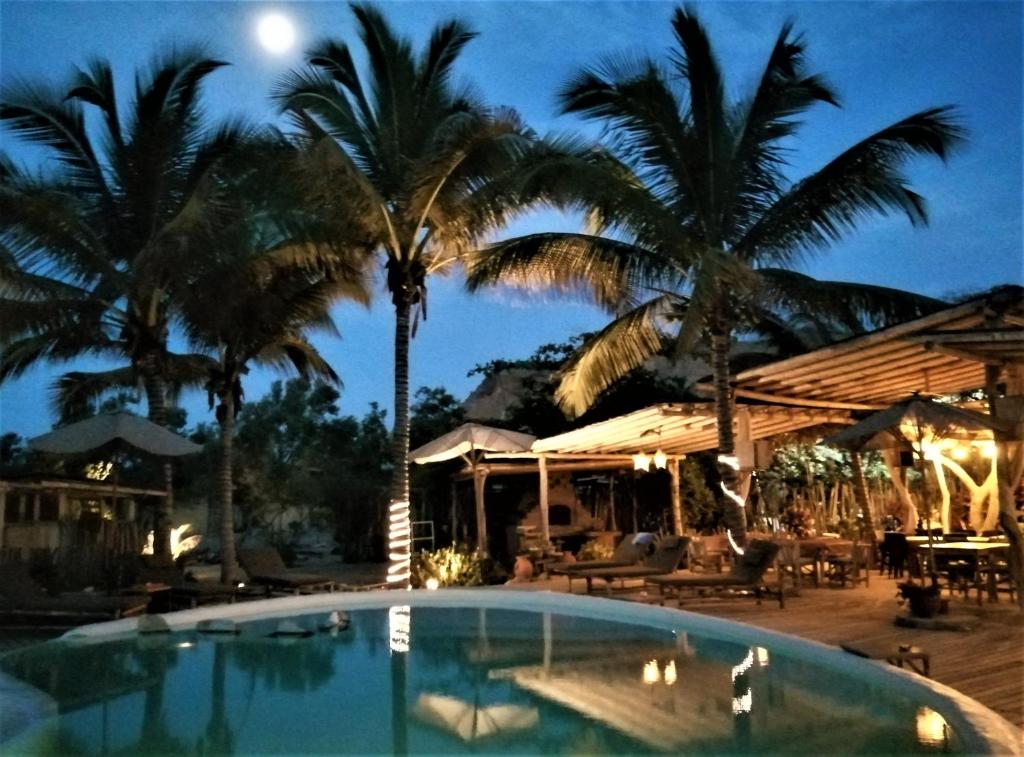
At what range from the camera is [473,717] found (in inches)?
241

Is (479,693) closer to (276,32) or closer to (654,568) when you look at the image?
(654,568)

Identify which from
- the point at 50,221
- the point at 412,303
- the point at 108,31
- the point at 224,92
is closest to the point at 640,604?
the point at 412,303

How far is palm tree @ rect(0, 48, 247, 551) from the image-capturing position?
12.6 meters

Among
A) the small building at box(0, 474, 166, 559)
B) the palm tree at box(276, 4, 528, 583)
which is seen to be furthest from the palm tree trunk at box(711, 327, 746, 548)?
the small building at box(0, 474, 166, 559)

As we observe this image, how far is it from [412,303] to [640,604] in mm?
5400

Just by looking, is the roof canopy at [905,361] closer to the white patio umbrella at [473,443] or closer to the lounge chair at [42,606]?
the white patio umbrella at [473,443]

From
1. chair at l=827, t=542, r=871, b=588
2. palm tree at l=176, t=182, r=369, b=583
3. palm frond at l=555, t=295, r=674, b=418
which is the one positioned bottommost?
chair at l=827, t=542, r=871, b=588

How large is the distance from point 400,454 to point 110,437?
380 centimetres

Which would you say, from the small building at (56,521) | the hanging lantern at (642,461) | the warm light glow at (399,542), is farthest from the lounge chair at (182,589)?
the hanging lantern at (642,461)

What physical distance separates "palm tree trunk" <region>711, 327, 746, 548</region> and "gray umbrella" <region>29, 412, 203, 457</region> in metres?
6.94

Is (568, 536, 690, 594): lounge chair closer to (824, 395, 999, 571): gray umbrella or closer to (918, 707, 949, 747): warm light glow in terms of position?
(824, 395, 999, 571): gray umbrella

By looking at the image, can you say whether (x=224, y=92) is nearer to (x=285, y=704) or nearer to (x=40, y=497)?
(x=40, y=497)

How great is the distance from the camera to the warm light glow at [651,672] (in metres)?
6.89

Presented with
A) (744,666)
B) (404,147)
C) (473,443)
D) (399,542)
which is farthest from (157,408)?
(744,666)
